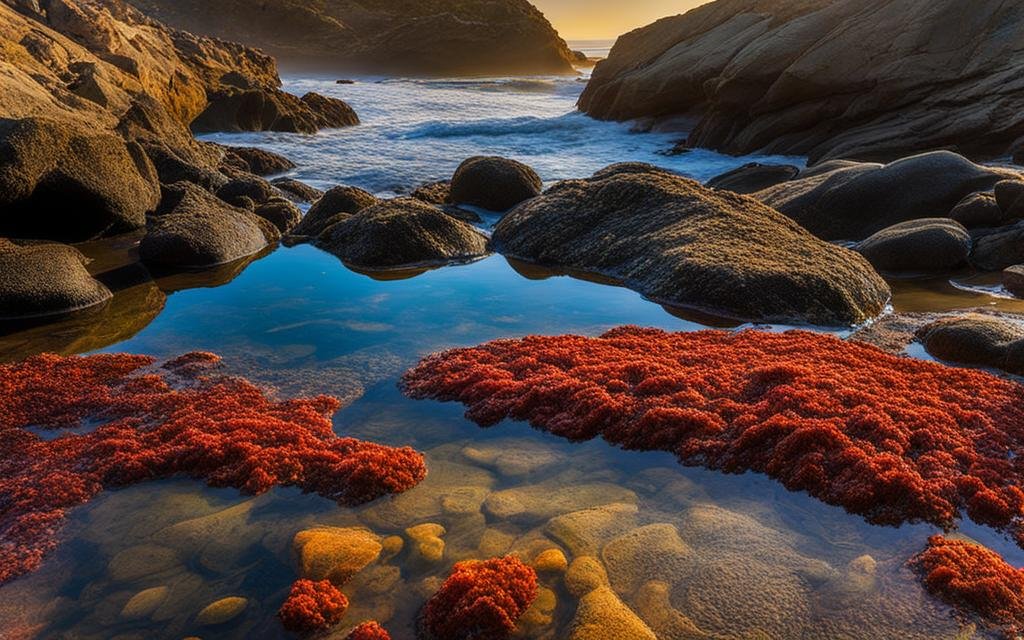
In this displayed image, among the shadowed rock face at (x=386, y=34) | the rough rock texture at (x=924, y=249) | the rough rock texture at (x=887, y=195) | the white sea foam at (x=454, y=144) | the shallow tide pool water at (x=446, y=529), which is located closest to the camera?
the shallow tide pool water at (x=446, y=529)

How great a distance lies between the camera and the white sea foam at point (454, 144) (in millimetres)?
27531

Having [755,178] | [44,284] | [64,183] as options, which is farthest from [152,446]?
[755,178]

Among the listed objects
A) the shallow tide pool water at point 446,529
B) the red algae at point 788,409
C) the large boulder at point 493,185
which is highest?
the large boulder at point 493,185

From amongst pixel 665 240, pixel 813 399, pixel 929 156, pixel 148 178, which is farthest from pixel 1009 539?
pixel 148 178

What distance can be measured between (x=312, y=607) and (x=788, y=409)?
16.6 feet

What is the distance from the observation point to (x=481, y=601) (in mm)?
4984

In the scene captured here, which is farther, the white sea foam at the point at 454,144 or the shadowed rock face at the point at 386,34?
the shadowed rock face at the point at 386,34

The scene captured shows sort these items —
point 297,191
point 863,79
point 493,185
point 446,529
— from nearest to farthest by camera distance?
point 446,529, point 493,185, point 297,191, point 863,79

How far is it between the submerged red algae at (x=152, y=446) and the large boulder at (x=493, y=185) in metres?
12.0

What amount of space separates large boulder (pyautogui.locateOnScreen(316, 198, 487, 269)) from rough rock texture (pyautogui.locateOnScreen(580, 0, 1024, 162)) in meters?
15.8

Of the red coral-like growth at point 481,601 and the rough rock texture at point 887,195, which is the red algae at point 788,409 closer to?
the red coral-like growth at point 481,601

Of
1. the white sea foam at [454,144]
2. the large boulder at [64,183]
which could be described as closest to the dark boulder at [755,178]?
the white sea foam at [454,144]

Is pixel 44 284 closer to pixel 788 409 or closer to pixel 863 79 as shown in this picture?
pixel 788 409

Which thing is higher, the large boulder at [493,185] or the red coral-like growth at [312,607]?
the large boulder at [493,185]
